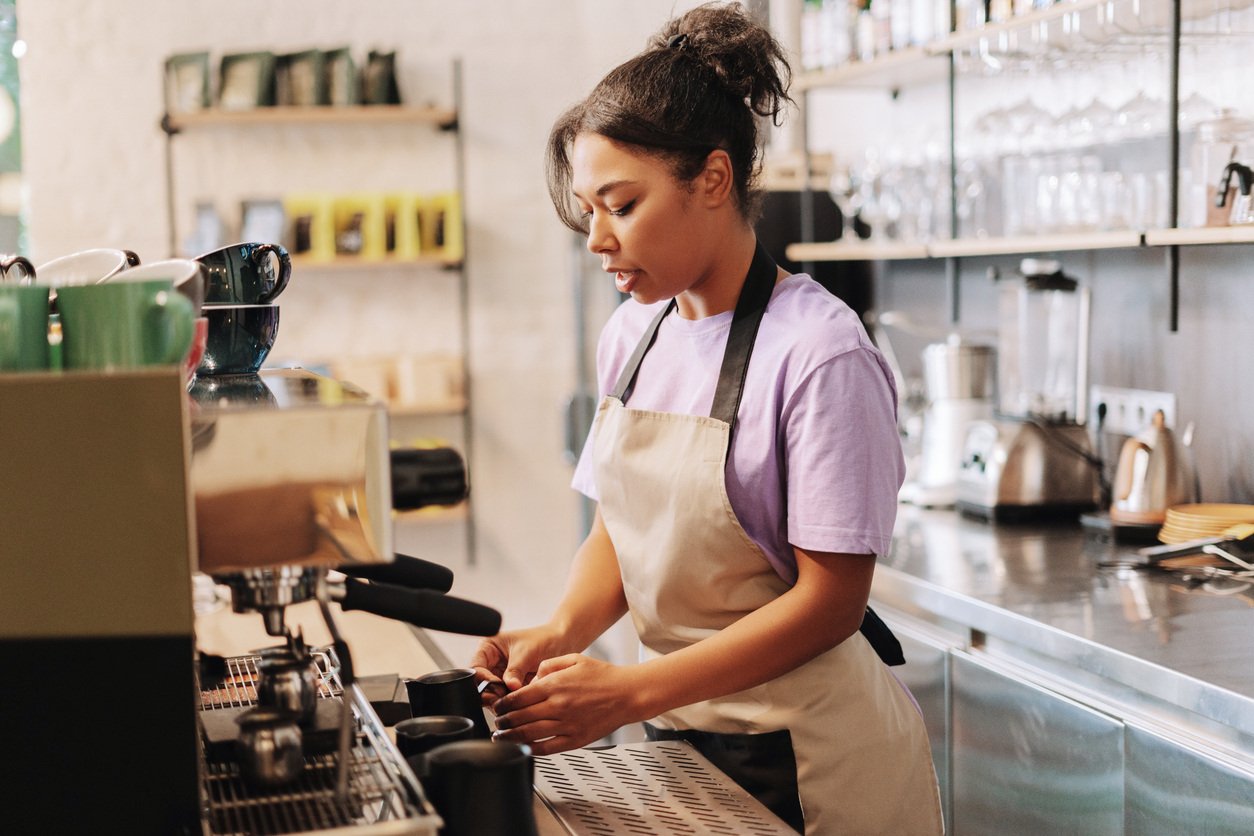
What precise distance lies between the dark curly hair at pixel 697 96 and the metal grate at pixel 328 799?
2.54 ft

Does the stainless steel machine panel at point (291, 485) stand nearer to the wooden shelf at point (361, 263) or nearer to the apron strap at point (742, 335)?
the apron strap at point (742, 335)

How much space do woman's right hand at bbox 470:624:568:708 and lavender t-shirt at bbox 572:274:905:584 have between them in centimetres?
30

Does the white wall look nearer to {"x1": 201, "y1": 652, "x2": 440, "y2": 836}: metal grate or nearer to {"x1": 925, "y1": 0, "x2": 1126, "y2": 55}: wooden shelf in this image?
{"x1": 925, "y1": 0, "x2": 1126, "y2": 55}: wooden shelf

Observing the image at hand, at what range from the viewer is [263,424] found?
0.89 m

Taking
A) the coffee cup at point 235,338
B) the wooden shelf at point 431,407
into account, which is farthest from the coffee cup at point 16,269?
the wooden shelf at point 431,407

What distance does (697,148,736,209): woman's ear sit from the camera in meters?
1.58

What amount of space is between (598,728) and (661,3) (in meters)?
3.42

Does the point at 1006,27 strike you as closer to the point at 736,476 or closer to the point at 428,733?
the point at 736,476

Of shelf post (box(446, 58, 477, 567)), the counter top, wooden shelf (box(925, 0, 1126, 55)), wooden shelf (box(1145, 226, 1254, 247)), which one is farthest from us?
shelf post (box(446, 58, 477, 567))

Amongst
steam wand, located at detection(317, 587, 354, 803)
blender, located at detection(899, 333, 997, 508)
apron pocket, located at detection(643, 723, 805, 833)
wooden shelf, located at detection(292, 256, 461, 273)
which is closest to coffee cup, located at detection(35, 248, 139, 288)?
steam wand, located at detection(317, 587, 354, 803)

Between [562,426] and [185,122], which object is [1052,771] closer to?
[562,426]

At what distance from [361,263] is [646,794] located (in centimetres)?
351

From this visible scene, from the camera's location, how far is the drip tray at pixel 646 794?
1208 mm

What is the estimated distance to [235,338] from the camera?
135 centimetres
